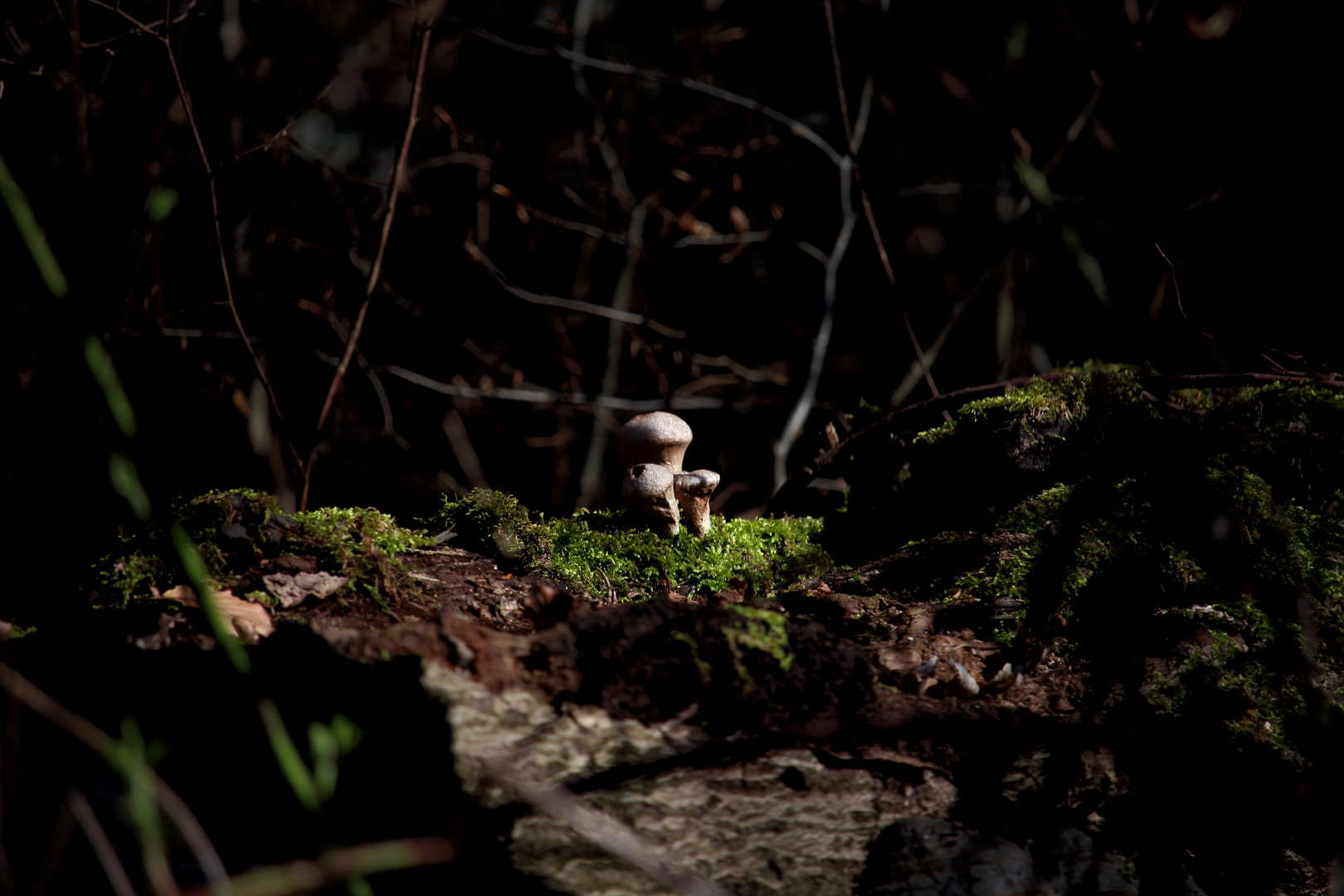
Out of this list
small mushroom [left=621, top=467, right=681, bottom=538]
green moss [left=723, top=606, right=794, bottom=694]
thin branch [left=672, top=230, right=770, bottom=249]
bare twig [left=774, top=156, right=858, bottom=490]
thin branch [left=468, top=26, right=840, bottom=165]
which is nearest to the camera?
green moss [left=723, top=606, right=794, bottom=694]

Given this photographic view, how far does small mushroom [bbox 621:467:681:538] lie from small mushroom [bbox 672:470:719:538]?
41mm

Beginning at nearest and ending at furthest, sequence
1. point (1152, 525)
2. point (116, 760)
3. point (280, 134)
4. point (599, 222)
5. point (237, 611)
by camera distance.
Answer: point (116, 760) < point (237, 611) < point (1152, 525) < point (280, 134) < point (599, 222)

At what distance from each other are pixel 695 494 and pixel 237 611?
1.53 metres

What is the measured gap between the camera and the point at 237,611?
185 centimetres

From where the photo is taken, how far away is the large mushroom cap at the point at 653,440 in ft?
9.70

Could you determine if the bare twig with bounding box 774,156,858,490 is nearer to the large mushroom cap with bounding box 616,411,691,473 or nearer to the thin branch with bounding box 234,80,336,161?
the large mushroom cap with bounding box 616,411,691,473

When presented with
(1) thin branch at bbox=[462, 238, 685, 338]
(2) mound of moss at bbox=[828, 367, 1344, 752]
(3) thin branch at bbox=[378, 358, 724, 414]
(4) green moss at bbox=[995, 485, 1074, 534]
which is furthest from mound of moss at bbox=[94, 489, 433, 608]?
(1) thin branch at bbox=[462, 238, 685, 338]

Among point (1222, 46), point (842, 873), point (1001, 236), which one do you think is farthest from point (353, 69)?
point (842, 873)

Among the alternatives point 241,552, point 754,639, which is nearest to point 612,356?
point 241,552

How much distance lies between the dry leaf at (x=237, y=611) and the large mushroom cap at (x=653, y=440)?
1.42 meters

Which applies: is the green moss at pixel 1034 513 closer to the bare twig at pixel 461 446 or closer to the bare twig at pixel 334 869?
the bare twig at pixel 334 869

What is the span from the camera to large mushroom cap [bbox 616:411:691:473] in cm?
296

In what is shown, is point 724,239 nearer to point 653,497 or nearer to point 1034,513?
point 653,497

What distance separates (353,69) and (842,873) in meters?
5.82
